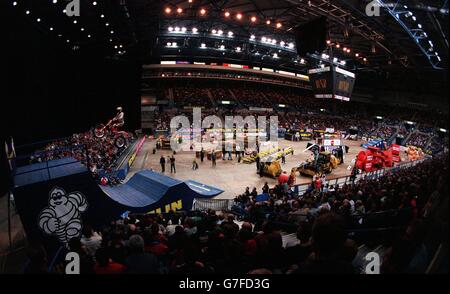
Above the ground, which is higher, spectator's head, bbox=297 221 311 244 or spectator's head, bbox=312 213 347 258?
spectator's head, bbox=312 213 347 258

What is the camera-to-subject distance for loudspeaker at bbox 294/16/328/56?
11323 millimetres

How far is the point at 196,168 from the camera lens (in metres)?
22.2

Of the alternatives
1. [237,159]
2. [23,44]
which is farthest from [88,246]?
[237,159]

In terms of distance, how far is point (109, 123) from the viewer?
22938mm

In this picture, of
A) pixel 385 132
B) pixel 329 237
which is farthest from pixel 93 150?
pixel 385 132

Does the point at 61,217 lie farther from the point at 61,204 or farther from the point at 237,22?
the point at 237,22

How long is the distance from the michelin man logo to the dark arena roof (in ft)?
0.11

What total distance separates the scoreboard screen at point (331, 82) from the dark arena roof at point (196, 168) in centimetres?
7

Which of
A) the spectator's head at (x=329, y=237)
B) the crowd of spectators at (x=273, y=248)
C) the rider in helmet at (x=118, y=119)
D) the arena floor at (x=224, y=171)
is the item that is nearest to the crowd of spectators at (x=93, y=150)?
the rider in helmet at (x=118, y=119)

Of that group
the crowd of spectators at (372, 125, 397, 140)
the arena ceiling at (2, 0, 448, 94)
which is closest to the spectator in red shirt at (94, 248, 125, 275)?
the arena ceiling at (2, 0, 448, 94)

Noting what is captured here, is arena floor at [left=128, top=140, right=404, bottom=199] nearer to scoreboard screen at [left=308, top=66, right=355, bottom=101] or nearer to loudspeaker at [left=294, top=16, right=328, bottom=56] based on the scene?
scoreboard screen at [left=308, top=66, right=355, bottom=101]

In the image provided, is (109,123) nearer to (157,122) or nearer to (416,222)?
(157,122)

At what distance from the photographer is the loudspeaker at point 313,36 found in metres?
11.3

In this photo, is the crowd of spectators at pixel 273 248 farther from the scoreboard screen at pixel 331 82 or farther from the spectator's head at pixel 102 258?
the scoreboard screen at pixel 331 82
